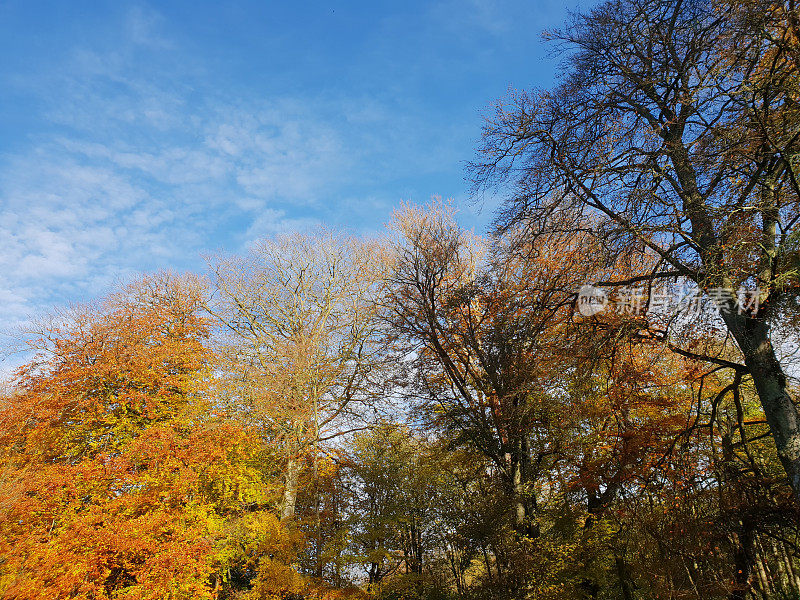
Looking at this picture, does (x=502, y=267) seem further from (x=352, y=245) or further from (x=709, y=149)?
(x=352, y=245)

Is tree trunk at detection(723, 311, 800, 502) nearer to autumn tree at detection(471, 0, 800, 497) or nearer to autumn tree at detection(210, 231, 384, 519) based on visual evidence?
autumn tree at detection(471, 0, 800, 497)

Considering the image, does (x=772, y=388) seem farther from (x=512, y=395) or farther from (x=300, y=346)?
(x=300, y=346)

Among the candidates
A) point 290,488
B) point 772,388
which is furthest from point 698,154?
point 290,488

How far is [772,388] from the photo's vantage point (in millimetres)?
5719

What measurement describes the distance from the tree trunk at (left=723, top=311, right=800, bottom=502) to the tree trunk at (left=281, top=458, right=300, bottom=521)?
39.7 feet

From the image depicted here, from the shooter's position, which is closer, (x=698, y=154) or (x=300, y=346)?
(x=698, y=154)

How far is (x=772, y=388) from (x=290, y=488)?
12.8m

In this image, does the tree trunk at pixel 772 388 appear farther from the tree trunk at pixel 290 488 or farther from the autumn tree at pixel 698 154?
the tree trunk at pixel 290 488

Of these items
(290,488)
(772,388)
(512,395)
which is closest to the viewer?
(772,388)

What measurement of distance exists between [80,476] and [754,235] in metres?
14.8

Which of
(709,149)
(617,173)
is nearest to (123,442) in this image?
(617,173)

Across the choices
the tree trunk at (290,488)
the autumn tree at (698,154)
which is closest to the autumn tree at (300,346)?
the tree trunk at (290,488)

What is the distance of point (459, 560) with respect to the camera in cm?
1510

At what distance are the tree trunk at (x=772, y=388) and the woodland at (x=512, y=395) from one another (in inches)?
1.3
